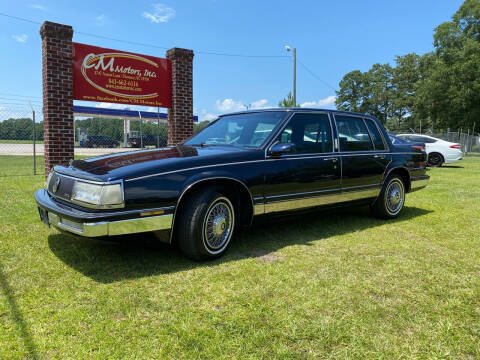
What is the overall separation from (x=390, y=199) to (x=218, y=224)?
3161 millimetres

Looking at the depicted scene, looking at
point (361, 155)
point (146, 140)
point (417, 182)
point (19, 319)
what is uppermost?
point (146, 140)

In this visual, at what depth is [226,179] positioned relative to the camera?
3779mm

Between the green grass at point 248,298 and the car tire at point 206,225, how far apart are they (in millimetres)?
146

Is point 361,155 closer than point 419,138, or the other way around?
point 361,155

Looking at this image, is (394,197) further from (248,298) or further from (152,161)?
(152,161)

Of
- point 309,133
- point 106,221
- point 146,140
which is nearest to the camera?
point 106,221

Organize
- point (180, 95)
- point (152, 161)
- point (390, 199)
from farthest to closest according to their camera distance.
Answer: point (180, 95) < point (390, 199) < point (152, 161)

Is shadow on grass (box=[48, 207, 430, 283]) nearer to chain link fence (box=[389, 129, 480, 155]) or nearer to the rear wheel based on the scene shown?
the rear wheel

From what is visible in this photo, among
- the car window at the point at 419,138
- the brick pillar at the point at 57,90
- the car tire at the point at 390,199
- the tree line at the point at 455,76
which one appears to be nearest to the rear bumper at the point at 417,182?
the car tire at the point at 390,199

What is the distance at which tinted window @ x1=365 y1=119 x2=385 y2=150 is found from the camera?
217 inches

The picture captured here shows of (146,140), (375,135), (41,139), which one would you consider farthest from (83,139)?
(375,135)

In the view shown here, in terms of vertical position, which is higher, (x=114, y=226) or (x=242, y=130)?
(x=242, y=130)

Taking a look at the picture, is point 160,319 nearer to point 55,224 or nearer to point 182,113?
point 55,224

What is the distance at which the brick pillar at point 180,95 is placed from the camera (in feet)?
30.8
